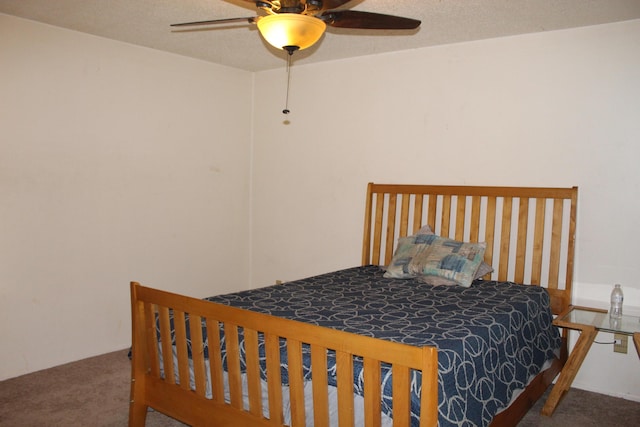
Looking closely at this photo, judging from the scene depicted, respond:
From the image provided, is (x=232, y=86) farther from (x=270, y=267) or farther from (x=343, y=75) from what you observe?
(x=270, y=267)

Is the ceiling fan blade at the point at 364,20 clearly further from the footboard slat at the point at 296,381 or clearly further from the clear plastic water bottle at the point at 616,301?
the clear plastic water bottle at the point at 616,301

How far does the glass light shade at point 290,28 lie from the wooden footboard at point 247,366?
3.69 ft

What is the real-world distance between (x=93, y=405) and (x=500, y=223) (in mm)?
2743

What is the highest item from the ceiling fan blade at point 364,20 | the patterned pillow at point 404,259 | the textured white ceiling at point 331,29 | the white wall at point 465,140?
the textured white ceiling at point 331,29

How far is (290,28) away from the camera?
219 cm

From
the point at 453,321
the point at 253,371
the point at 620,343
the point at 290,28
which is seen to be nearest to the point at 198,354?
the point at 253,371

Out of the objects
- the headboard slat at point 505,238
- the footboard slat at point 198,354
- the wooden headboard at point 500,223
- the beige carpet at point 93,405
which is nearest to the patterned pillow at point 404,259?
the wooden headboard at point 500,223

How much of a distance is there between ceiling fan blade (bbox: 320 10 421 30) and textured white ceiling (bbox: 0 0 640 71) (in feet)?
0.52

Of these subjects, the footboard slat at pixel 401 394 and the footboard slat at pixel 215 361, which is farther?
the footboard slat at pixel 215 361

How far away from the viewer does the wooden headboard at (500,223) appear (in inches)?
130

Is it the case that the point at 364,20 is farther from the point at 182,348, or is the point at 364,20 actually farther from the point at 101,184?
the point at 101,184

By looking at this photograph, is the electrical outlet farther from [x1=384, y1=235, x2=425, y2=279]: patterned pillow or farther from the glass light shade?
the glass light shade

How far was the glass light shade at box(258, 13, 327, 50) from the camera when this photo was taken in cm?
216

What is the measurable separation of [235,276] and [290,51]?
112 inches
